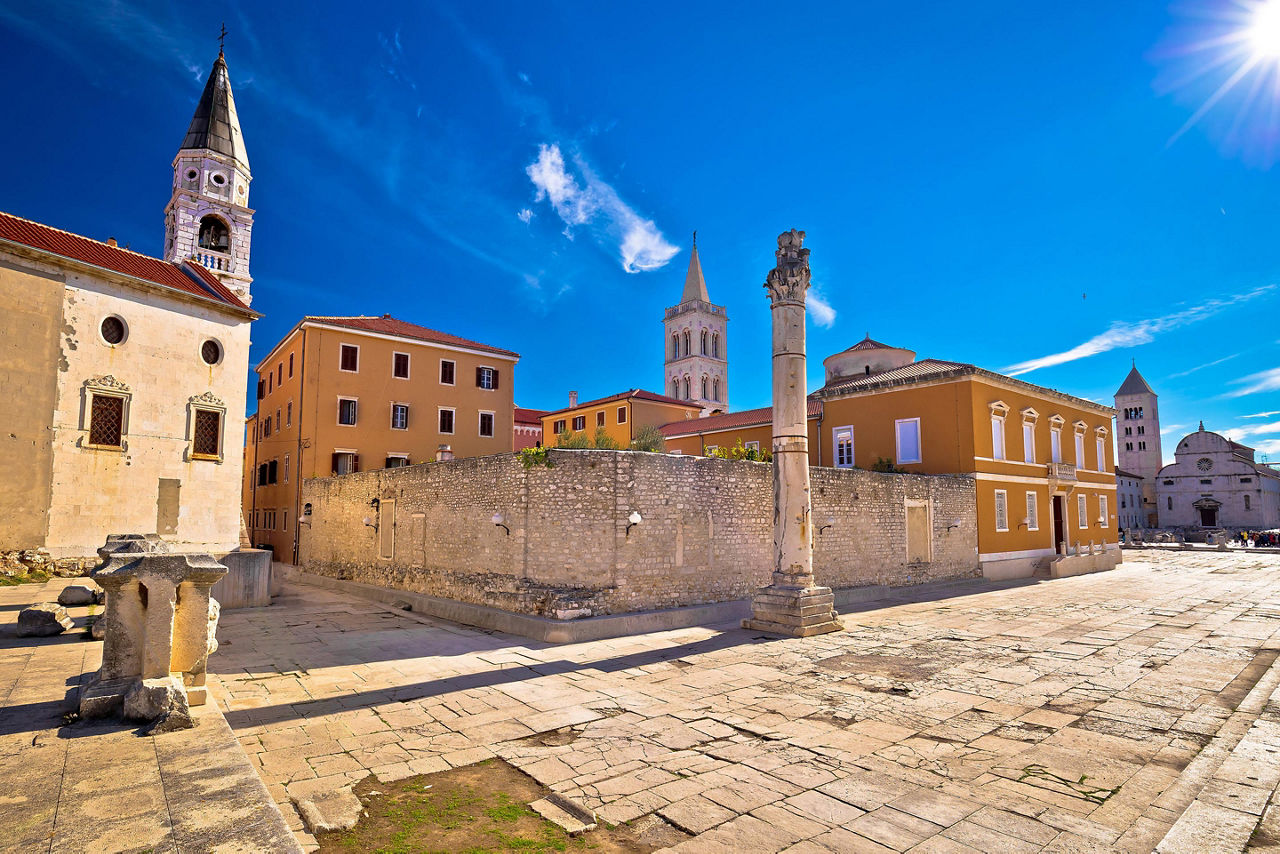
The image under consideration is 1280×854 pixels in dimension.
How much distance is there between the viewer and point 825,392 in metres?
26.8

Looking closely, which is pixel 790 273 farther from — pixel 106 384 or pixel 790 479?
pixel 106 384

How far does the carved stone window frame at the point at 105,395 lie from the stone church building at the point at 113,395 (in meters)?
0.03

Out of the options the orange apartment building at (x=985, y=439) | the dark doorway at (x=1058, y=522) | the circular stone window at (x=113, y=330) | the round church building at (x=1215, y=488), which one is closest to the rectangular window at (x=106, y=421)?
the circular stone window at (x=113, y=330)

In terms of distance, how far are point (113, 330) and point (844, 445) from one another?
2531cm

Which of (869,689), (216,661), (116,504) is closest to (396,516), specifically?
(116,504)

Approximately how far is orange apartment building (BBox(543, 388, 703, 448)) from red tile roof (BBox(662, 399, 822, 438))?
1633mm

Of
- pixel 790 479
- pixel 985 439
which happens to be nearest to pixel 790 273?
pixel 790 479

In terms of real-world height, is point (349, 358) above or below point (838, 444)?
above

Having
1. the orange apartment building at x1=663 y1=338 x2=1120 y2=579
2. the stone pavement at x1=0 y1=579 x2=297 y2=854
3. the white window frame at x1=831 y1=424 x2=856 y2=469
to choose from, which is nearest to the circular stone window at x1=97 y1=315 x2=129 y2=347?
the stone pavement at x1=0 y1=579 x2=297 y2=854

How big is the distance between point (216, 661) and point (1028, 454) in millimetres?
27282

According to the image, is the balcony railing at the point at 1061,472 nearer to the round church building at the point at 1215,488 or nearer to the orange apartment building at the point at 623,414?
the orange apartment building at the point at 623,414

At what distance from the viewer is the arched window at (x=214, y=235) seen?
1558 inches

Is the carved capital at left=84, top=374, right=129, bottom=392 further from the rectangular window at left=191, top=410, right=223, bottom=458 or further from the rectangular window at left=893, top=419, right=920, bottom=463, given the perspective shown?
the rectangular window at left=893, top=419, right=920, bottom=463

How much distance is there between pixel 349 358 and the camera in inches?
1086
